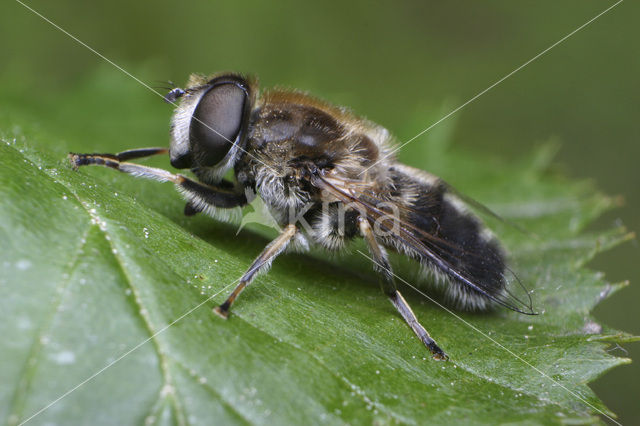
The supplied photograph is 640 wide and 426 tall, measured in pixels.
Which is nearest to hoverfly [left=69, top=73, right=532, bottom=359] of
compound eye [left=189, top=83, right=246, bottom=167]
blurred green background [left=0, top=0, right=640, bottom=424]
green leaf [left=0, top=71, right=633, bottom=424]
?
compound eye [left=189, top=83, right=246, bottom=167]

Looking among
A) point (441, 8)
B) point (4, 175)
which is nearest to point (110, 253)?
point (4, 175)

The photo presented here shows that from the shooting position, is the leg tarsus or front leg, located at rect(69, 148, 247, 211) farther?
front leg, located at rect(69, 148, 247, 211)

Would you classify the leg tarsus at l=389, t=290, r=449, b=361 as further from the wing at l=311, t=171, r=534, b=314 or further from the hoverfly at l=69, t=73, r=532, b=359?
the wing at l=311, t=171, r=534, b=314

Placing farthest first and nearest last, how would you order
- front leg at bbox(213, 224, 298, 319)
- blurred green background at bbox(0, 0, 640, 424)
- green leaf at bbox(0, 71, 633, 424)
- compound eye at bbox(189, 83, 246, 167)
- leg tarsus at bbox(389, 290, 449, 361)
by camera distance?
blurred green background at bbox(0, 0, 640, 424) < compound eye at bbox(189, 83, 246, 167) < leg tarsus at bbox(389, 290, 449, 361) < front leg at bbox(213, 224, 298, 319) < green leaf at bbox(0, 71, 633, 424)

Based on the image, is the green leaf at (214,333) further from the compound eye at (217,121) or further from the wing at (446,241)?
the compound eye at (217,121)

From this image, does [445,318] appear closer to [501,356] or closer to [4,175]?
[501,356]

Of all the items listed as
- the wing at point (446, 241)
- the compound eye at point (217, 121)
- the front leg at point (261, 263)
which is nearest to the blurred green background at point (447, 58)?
the wing at point (446, 241)

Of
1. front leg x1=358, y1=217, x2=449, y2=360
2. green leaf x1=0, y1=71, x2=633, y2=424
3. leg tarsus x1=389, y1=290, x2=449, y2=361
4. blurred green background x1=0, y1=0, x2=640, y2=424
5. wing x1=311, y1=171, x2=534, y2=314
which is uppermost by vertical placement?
blurred green background x1=0, y1=0, x2=640, y2=424
